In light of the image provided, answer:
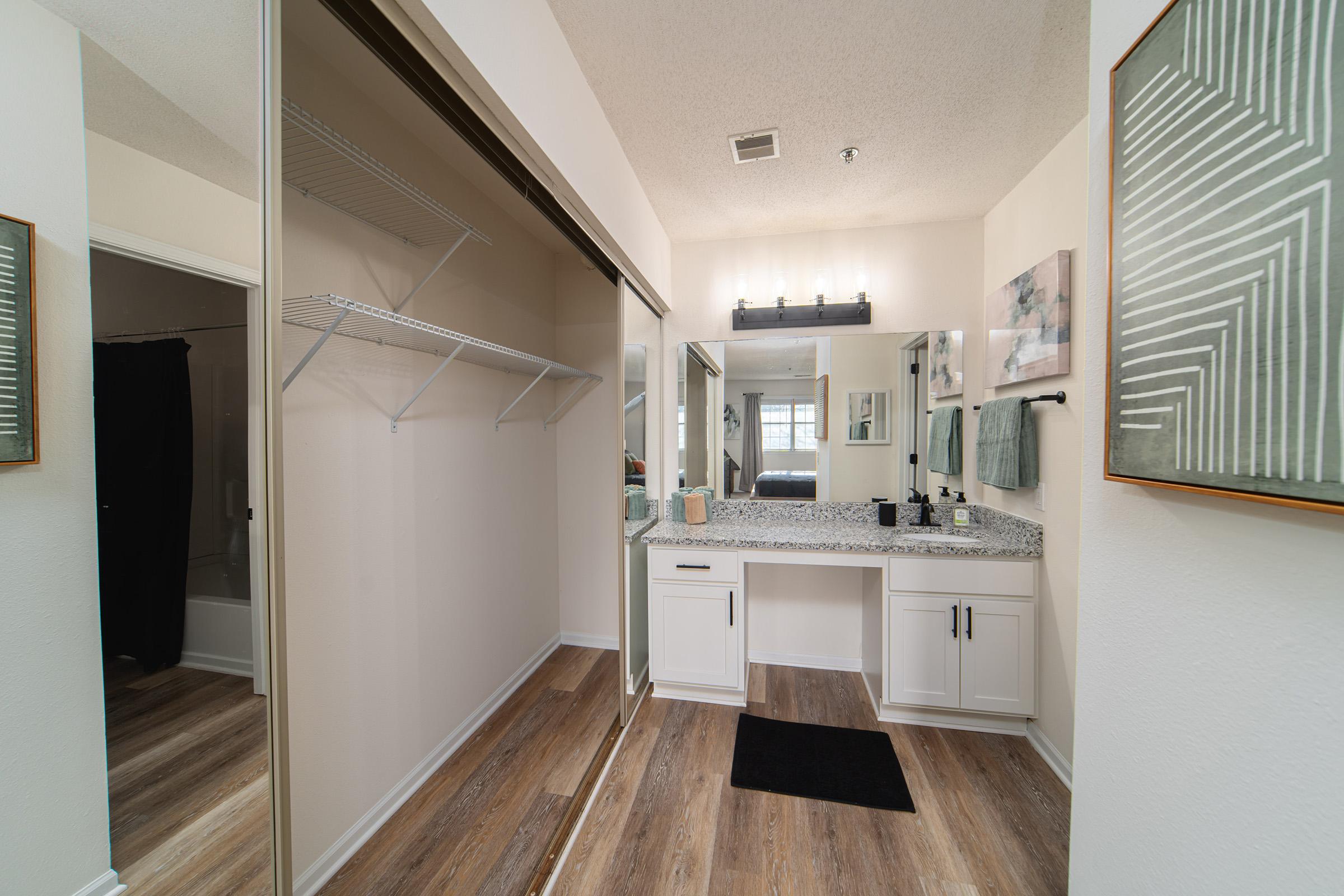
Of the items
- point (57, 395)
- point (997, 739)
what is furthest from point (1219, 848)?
point (997, 739)

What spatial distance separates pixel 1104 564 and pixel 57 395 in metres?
1.55

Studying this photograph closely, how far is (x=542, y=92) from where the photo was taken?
135 centimetres

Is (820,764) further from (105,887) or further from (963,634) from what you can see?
(105,887)

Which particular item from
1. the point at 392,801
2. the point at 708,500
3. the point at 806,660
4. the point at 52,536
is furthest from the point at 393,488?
the point at 806,660

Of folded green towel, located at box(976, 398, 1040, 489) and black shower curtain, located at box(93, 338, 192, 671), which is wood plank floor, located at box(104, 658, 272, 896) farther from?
folded green towel, located at box(976, 398, 1040, 489)

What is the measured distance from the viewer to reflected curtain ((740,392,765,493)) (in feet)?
9.63

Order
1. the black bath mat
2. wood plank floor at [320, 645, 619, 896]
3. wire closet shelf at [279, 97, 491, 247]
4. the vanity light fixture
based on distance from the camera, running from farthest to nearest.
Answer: the vanity light fixture < the black bath mat < wood plank floor at [320, 645, 619, 896] < wire closet shelf at [279, 97, 491, 247]

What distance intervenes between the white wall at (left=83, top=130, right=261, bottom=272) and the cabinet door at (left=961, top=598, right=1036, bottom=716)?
8.68ft

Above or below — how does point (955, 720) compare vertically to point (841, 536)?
below

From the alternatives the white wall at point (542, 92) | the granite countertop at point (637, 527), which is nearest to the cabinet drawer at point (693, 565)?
the granite countertop at point (637, 527)

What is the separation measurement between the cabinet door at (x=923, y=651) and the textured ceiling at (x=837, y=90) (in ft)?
6.42

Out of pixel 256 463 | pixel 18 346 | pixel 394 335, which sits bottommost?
pixel 256 463

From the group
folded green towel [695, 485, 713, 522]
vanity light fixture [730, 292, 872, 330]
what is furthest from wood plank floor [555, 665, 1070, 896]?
vanity light fixture [730, 292, 872, 330]

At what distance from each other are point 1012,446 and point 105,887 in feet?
8.90
